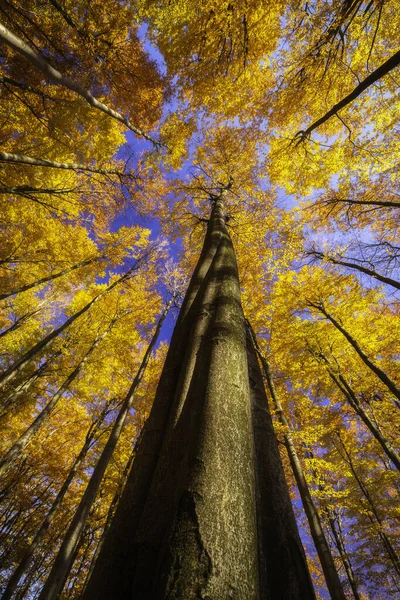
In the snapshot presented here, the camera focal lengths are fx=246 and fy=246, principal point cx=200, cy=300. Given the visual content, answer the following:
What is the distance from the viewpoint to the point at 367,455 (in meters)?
14.1

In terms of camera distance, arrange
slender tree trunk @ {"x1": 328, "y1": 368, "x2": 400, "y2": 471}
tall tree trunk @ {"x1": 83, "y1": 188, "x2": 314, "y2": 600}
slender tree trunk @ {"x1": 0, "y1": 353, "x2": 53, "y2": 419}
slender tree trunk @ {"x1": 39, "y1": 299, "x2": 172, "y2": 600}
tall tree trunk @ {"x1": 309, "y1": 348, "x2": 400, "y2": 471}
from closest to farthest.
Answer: tall tree trunk @ {"x1": 83, "y1": 188, "x2": 314, "y2": 600}, slender tree trunk @ {"x1": 39, "y1": 299, "x2": 172, "y2": 600}, slender tree trunk @ {"x1": 328, "y1": 368, "x2": 400, "y2": 471}, slender tree trunk @ {"x1": 0, "y1": 353, "x2": 53, "y2": 419}, tall tree trunk @ {"x1": 309, "y1": 348, "x2": 400, "y2": 471}

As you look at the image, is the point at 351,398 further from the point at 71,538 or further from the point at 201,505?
the point at 201,505

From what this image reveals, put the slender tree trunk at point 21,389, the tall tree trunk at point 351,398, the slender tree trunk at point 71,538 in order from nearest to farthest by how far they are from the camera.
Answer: the slender tree trunk at point 71,538, the slender tree trunk at point 21,389, the tall tree trunk at point 351,398

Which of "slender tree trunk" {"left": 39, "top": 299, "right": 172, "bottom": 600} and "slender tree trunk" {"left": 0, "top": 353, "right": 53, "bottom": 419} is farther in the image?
"slender tree trunk" {"left": 0, "top": 353, "right": 53, "bottom": 419}

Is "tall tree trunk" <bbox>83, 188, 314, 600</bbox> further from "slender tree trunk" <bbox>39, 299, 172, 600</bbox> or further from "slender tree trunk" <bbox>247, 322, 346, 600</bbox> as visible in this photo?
"slender tree trunk" <bbox>247, 322, 346, 600</bbox>

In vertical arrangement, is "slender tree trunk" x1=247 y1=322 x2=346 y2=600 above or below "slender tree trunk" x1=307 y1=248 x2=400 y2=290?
below

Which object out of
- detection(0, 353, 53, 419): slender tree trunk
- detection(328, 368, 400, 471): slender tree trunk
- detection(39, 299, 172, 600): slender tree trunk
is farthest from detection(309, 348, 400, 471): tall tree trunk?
detection(0, 353, 53, 419): slender tree trunk

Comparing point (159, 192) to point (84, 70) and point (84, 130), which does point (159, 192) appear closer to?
point (84, 130)

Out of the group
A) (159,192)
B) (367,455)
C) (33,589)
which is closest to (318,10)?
(159,192)

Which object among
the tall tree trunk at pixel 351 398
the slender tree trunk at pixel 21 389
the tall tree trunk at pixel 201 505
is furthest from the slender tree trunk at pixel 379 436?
the slender tree trunk at pixel 21 389

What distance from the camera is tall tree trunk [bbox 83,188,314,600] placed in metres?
0.94

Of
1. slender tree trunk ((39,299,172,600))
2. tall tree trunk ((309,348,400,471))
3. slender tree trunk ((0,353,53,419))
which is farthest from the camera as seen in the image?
tall tree trunk ((309,348,400,471))

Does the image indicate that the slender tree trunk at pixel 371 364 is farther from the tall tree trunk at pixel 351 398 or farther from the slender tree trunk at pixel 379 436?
the slender tree trunk at pixel 379 436

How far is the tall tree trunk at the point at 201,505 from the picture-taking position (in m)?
0.94
